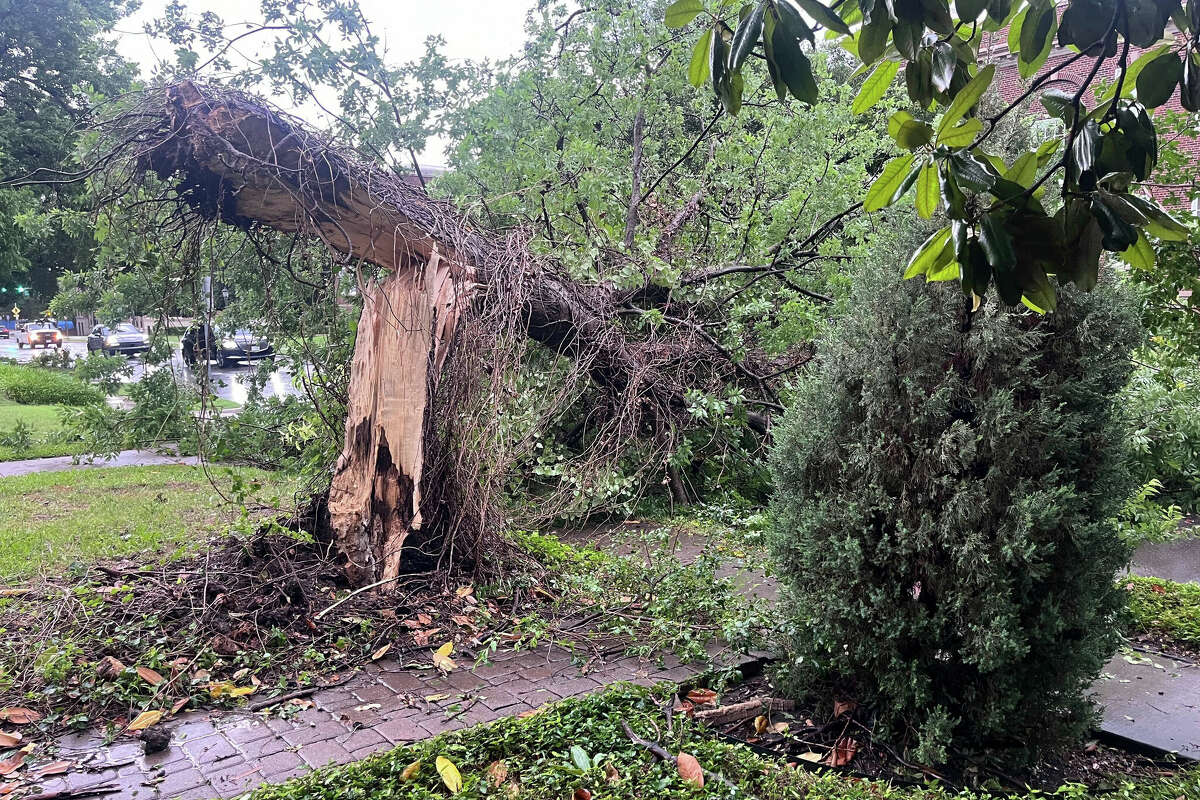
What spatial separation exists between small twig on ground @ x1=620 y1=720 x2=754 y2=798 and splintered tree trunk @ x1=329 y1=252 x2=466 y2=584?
2.19m

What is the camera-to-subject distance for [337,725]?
3.45m

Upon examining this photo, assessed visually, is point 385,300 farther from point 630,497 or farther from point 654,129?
point 654,129

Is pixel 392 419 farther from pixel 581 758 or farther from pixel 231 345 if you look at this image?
pixel 231 345

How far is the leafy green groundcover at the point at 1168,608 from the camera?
4.83 m

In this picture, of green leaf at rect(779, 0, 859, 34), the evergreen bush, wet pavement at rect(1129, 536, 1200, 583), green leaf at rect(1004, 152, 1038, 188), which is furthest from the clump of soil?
wet pavement at rect(1129, 536, 1200, 583)

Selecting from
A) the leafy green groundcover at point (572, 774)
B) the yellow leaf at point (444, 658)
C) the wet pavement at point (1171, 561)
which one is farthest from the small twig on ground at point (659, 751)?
the wet pavement at point (1171, 561)

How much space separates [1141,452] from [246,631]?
8161 millimetres

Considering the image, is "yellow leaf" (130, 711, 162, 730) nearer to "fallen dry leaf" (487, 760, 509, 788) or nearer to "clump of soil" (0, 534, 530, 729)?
"clump of soil" (0, 534, 530, 729)

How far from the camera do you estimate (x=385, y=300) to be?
502 cm

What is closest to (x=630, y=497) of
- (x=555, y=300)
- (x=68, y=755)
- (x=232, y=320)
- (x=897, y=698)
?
(x=555, y=300)

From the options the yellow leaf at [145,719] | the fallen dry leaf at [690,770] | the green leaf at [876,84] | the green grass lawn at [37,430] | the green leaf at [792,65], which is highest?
the green leaf at [876,84]

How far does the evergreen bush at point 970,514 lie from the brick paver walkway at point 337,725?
4.10 feet

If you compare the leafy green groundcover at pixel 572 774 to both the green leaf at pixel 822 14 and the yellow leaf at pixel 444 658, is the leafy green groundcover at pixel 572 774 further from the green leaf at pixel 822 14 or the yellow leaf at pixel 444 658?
the green leaf at pixel 822 14

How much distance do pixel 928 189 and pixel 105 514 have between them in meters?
8.09
